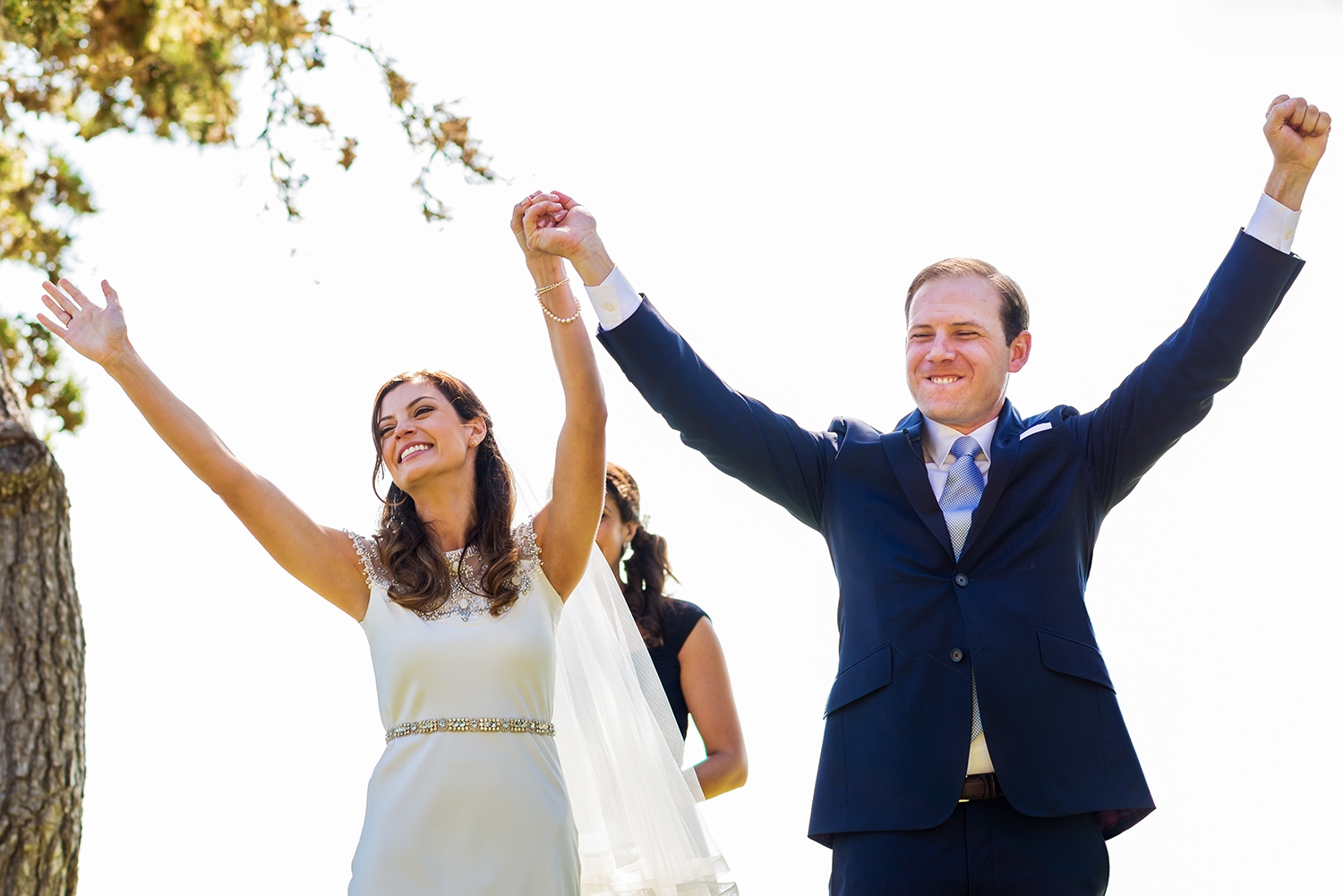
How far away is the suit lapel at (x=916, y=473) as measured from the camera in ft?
9.00

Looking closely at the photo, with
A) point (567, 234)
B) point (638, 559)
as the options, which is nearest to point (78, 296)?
point (567, 234)

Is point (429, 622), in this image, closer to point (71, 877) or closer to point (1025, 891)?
point (1025, 891)

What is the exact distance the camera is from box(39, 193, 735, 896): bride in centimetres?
286

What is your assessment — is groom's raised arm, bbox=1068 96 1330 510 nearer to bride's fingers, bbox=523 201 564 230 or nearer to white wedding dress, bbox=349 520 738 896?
bride's fingers, bbox=523 201 564 230

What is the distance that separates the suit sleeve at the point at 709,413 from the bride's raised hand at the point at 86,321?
3.81 feet

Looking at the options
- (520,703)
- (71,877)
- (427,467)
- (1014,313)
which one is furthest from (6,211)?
(1014,313)

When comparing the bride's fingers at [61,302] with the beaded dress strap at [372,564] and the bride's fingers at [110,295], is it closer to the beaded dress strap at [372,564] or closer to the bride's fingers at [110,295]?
the bride's fingers at [110,295]

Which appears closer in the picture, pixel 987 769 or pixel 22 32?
pixel 987 769

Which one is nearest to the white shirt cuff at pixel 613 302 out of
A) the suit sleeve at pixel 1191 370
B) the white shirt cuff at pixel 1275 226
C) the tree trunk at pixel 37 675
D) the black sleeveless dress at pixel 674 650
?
the suit sleeve at pixel 1191 370

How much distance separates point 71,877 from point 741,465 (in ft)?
8.57

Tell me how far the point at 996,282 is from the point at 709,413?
2.61ft

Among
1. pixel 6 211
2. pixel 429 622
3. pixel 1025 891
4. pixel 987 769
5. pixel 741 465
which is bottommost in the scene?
pixel 1025 891

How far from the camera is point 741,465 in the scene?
282cm

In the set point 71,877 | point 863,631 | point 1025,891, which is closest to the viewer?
point 1025,891
